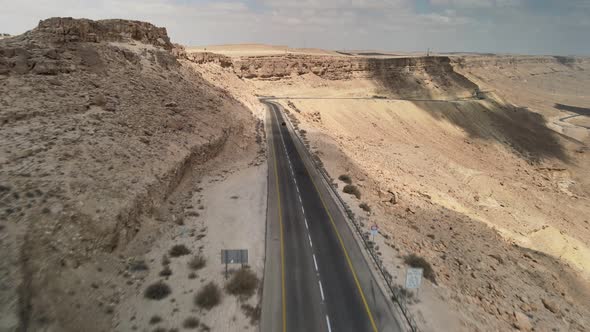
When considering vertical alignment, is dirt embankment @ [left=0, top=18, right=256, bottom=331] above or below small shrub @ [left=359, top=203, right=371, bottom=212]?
above

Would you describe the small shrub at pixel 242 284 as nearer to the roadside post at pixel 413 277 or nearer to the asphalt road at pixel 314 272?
the asphalt road at pixel 314 272

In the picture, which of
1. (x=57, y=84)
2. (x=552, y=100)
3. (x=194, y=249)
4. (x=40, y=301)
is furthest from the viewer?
(x=552, y=100)

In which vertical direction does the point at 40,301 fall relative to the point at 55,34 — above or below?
below

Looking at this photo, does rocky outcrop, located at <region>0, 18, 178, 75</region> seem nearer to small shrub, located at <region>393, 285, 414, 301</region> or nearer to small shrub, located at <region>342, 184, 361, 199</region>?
small shrub, located at <region>342, 184, 361, 199</region>

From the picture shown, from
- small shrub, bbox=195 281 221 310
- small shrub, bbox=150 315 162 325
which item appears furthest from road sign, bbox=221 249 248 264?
small shrub, bbox=150 315 162 325

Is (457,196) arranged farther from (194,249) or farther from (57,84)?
(57,84)

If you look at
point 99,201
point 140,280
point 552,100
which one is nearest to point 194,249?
point 140,280
